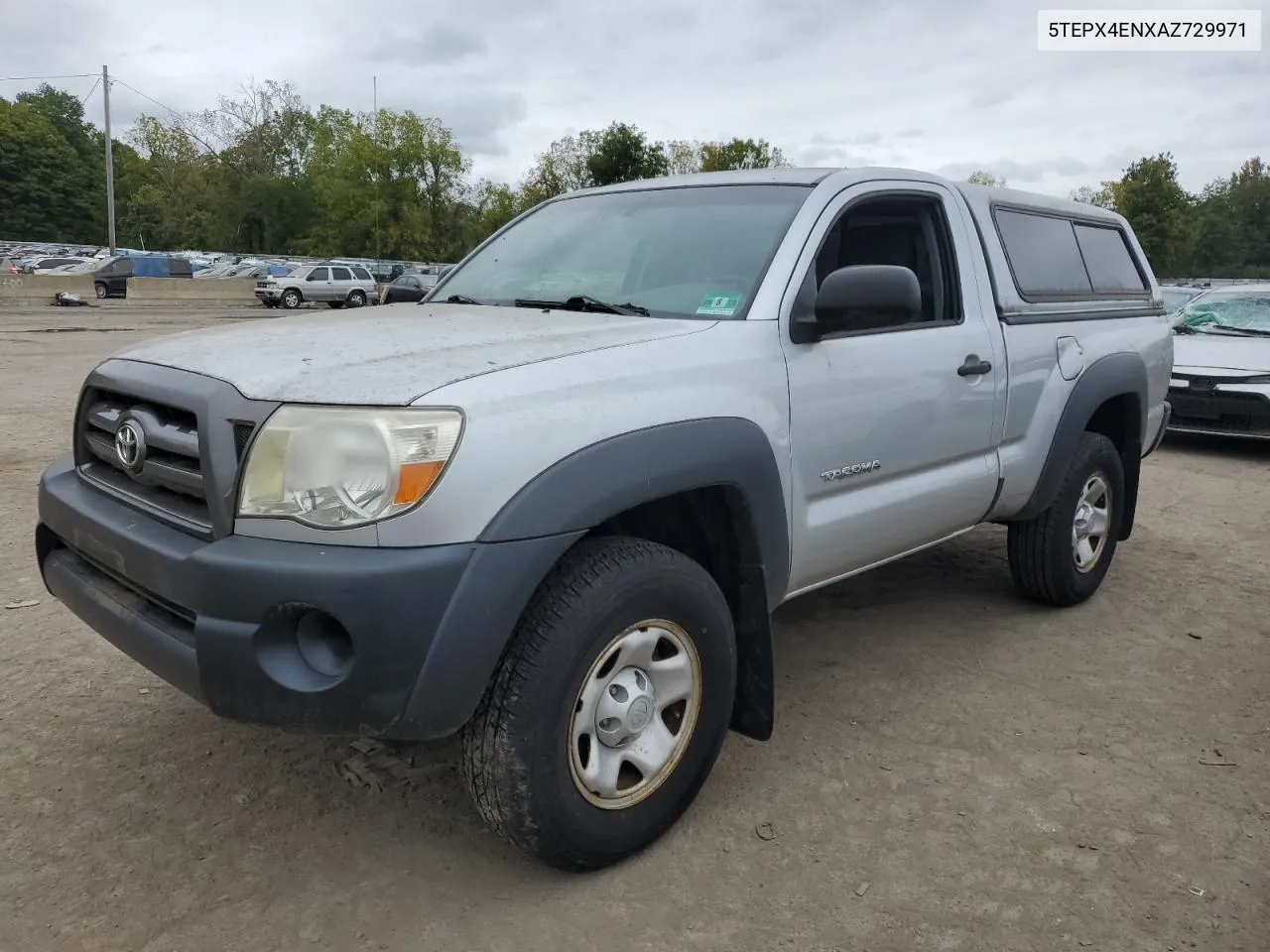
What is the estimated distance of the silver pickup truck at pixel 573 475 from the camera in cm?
209

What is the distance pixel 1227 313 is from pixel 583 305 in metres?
9.05

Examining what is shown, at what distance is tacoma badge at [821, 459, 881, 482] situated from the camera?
301 centimetres

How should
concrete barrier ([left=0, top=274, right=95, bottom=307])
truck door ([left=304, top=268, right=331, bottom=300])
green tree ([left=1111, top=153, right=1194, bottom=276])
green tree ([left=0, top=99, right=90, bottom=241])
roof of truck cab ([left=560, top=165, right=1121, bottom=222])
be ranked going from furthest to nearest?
green tree ([left=0, top=99, right=90, bottom=241]) < green tree ([left=1111, top=153, right=1194, bottom=276]) < truck door ([left=304, top=268, right=331, bottom=300]) < concrete barrier ([left=0, top=274, right=95, bottom=307]) < roof of truck cab ([left=560, top=165, right=1121, bottom=222])

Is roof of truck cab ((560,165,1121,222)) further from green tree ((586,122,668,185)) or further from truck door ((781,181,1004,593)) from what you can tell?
green tree ((586,122,668,185))

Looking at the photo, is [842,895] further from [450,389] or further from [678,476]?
[450,389]

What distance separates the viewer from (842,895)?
2.48 meters

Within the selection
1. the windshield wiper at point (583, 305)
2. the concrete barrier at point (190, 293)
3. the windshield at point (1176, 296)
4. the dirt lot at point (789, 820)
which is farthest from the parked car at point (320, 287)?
the windshield wiper at point (583, 305)

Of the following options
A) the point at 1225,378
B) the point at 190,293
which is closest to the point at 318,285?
the point at 190,293

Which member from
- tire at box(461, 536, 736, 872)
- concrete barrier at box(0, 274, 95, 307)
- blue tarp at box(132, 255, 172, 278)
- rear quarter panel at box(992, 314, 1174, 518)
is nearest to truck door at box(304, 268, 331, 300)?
concrete barrier at box(0, 274, 95, 307)

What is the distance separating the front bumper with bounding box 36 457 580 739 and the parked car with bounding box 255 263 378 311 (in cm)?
3226

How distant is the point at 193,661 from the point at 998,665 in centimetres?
301

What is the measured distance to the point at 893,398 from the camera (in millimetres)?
3188

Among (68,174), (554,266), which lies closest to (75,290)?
(554,266)

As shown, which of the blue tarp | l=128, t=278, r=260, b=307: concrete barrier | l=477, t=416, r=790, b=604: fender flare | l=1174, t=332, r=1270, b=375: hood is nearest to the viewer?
l=477, t=416, r=790, b=604: fender flare
